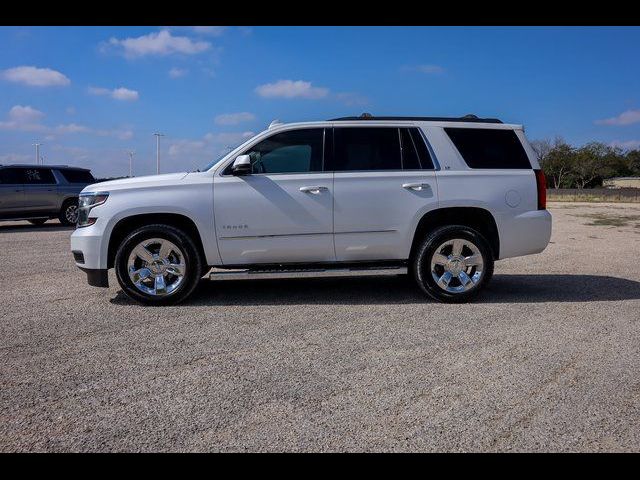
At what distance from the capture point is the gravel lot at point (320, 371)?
2.74m

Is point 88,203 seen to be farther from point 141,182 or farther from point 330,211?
point 330,211

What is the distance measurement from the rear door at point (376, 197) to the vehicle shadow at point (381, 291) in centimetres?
56

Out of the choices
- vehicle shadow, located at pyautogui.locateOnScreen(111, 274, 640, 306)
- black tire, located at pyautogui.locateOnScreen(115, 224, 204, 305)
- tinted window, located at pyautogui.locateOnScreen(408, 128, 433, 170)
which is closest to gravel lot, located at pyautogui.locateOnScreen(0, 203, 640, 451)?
vehicle shadow, located at pyautogui.locateOnScreen(111, 274, 640, 306)

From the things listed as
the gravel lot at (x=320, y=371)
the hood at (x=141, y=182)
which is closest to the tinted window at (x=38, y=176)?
the gravel lot at (x=320, y=371)

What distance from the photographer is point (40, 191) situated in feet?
50.6

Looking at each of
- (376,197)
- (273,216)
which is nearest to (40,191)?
(273,216)

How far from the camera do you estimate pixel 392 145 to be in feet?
19.6

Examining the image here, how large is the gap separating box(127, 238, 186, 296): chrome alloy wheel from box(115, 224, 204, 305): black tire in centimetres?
4

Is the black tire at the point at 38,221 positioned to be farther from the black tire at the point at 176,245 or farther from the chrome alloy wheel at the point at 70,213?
the black tire at the point at 176,245

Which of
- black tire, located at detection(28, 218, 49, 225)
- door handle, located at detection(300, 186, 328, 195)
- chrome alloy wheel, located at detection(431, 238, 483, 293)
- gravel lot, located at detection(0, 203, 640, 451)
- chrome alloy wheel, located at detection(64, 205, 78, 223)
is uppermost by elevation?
door handle, located at detection(300, 186, 328, 195)

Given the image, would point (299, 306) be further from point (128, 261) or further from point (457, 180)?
point (457, 180)

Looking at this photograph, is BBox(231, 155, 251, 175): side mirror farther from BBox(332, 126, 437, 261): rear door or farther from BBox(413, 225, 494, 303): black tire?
BBox(413, 225, 494, 303): black tire

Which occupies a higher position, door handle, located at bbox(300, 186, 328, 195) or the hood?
the hood

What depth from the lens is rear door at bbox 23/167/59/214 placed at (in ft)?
49.9
